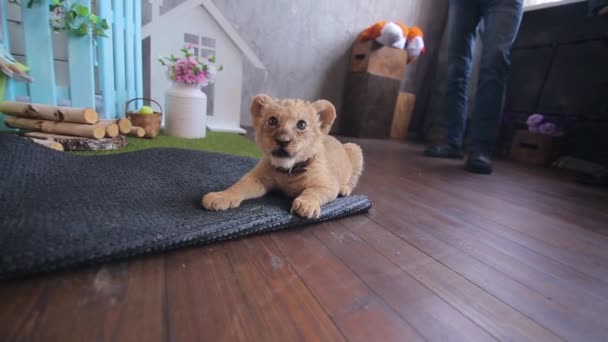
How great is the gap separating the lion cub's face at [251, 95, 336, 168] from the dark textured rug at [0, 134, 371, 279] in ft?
0.57

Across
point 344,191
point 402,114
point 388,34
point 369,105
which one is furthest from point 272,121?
point 402,114

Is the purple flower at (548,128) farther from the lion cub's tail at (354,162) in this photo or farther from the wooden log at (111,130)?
the wooden log at (111,130)

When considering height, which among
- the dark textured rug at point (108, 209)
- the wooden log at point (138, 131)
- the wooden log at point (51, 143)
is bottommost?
the dark textured rug at point (108, 209)

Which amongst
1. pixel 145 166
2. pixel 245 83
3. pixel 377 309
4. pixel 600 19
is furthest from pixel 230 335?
pixel 600 19

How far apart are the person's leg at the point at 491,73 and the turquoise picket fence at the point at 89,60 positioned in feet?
8.09

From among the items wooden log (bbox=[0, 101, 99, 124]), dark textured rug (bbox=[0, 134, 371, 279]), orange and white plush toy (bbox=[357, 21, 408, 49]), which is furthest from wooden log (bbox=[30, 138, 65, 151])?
orange and white plush toy (bbox=[357, 21, 408, 49])

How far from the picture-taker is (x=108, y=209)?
80 cm

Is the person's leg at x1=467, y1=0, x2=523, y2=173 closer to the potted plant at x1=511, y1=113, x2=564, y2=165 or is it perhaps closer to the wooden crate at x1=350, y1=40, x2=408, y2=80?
the potted plant at x1=511, y1=113, x2=564, y2=165

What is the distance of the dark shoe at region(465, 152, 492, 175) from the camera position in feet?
6.77

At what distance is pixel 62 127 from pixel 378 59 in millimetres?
2924

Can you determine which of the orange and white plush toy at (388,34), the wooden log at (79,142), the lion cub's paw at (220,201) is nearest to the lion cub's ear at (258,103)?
the lion cub's paw at (220,201)

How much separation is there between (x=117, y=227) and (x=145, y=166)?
609mm

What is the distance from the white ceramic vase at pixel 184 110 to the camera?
2105 millimetres

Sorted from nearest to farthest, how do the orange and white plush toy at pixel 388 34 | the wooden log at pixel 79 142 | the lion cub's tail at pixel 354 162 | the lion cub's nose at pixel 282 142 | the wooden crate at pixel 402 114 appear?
the lion cub's nose at pixel 282 142 < the lion cub's tail at pixel 354 162 < the wooden log at pixel 79 142 < the orange and white plush toy at pixel 388 34 < the wooden crate at pixel 402 114
